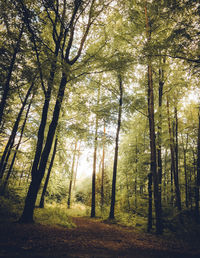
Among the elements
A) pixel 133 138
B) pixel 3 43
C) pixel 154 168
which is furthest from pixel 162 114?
pixel 3 43

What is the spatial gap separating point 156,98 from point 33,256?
12272 millimetres

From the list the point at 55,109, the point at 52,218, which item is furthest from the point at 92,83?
the point at 52,218

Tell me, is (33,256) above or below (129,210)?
above

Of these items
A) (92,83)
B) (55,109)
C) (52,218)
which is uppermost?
(92,83)

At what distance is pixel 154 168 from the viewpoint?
307 inches

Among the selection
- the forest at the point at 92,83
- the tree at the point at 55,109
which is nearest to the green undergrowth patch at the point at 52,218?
the forest at the point at 92,83

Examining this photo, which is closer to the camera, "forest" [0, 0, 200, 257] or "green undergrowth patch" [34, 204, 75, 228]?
"forest" [0, 0, 200, 257]

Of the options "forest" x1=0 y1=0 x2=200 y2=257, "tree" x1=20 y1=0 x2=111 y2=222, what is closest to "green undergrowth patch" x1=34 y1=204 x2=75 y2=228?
"forest" x1=0 y1=0 x2=200 y2=257

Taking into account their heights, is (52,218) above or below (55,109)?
below

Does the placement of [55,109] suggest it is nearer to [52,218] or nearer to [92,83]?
[92,83]

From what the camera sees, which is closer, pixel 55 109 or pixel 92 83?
pixel 55 109

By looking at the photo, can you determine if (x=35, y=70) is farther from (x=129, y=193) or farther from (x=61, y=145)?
(x=129, y=193)

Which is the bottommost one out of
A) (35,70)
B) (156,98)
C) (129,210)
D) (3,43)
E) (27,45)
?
(129,210)

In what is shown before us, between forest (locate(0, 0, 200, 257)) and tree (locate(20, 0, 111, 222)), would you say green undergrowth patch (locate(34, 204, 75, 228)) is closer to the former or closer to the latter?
forest (locate(0, 0, 200, 257))
